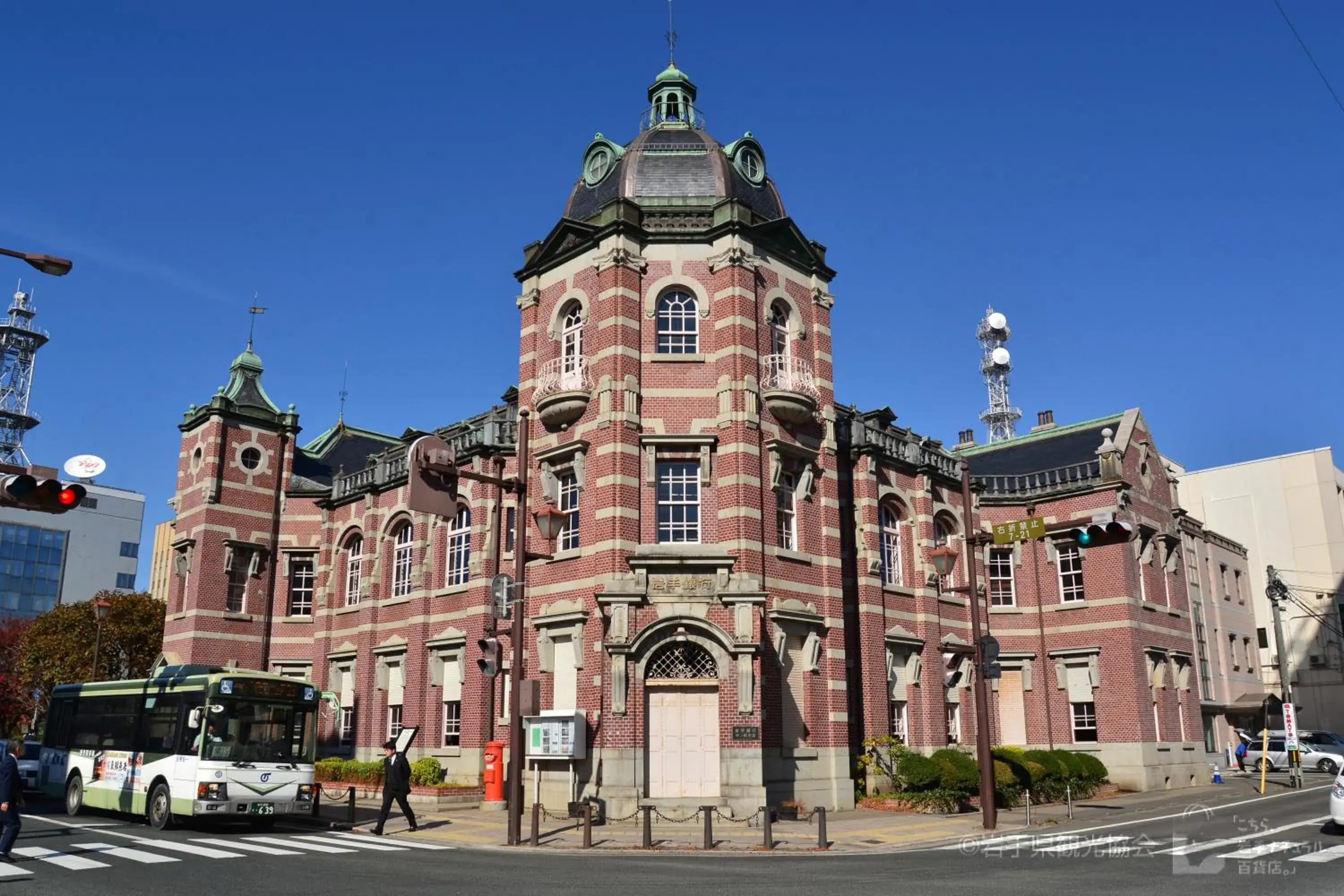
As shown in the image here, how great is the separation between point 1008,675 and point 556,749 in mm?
19270

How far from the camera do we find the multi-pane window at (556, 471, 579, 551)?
26.5 metres

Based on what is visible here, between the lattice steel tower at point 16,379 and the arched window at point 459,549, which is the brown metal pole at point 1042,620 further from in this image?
the lattice steel tower at point 16,379

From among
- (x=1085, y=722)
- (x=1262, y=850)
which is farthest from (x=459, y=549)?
(x=1262, y=850)

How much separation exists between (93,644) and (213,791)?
101 ft

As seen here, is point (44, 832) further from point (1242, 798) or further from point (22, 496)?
point (1242, 798)

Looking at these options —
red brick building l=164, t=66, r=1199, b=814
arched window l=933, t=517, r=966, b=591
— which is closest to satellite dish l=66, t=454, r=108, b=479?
red brick building l=164, t=66, r=1199, b=814

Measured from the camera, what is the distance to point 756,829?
21.9m

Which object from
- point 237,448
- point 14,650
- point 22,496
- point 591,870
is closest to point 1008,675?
point 591,870

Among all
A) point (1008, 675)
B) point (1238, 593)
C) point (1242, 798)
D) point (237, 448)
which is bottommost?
point (1242, 798)

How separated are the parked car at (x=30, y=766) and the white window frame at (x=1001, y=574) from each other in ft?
96.6

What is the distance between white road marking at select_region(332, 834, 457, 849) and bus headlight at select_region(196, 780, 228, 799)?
7.11 ft

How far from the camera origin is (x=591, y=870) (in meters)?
15.3

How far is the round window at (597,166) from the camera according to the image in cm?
2955

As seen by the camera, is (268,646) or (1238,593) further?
(1238,593)
